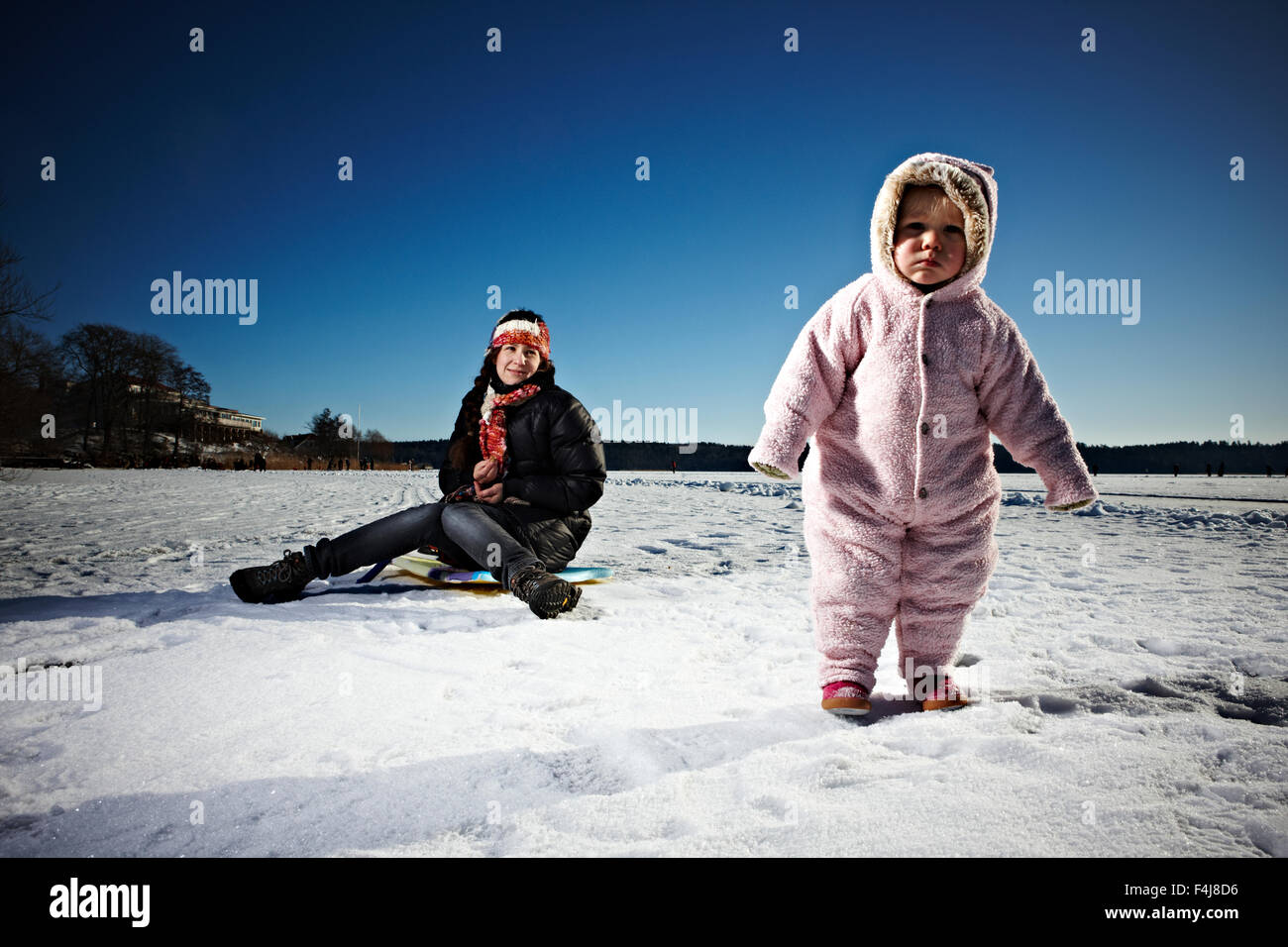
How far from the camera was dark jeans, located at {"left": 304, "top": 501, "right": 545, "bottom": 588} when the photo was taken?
3.49 m

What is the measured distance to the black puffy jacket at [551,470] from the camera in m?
3.88

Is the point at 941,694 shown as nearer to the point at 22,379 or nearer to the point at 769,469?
the point at 769,469

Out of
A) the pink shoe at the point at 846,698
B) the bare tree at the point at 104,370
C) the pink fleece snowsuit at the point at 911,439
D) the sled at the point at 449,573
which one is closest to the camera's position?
the pink shoe at the point at 846,698

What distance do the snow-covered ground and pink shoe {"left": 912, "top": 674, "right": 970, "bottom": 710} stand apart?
101mm

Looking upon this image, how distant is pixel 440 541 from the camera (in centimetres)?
387

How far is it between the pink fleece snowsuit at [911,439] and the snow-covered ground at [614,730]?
12.5 inches

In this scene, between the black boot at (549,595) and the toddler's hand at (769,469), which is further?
the black boot at (549,595)

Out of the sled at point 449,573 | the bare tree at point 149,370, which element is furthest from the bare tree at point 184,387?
the sled at point 449,573

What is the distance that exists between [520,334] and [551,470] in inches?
Answer: 33.9

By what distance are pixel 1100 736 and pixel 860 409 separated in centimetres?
112

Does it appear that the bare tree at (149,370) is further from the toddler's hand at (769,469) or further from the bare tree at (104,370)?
the toddler's hand at (769,469)

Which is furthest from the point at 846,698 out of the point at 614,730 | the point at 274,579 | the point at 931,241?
the point at 274,579

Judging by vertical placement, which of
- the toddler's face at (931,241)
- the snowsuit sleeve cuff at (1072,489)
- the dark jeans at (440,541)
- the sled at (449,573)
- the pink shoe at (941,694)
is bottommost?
the pink shoe at (941,694)

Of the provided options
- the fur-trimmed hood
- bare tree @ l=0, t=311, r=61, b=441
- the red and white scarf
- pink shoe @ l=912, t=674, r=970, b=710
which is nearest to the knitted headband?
the red and white scarf
